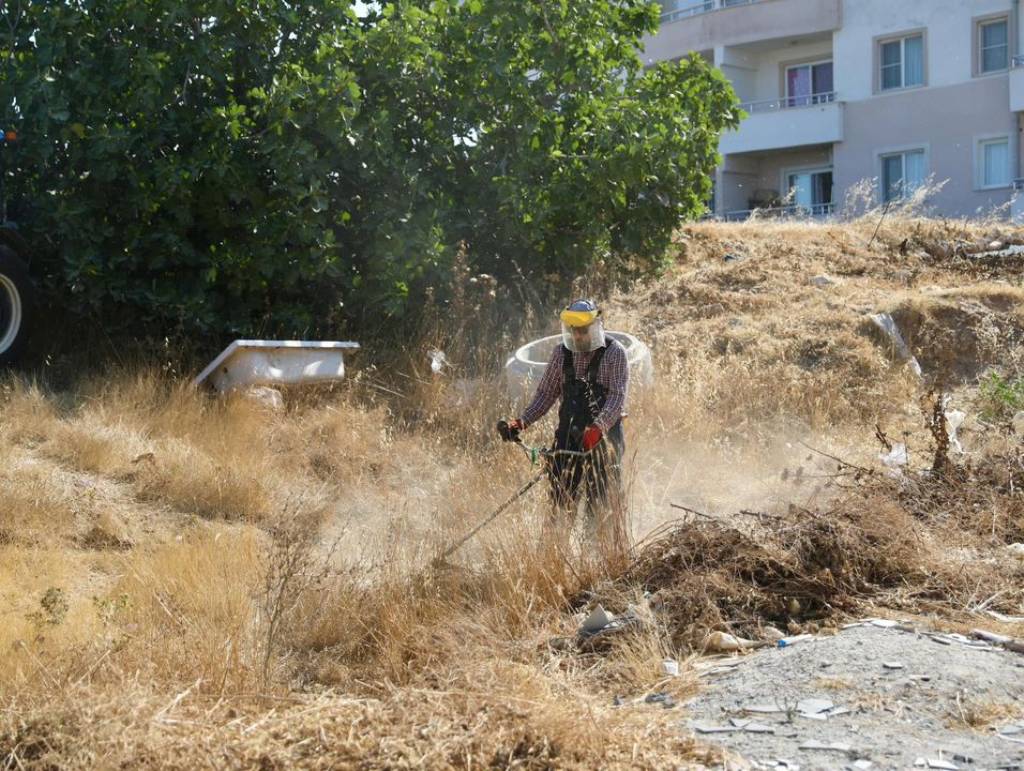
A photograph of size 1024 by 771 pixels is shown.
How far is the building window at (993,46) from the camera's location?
85.8 feet

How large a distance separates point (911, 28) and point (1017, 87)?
287 centimetres

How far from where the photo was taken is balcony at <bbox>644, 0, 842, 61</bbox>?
28203mm

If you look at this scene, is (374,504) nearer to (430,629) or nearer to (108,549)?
(108,549)

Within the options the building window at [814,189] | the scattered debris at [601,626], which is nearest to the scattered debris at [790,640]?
the scattered debris at [601,626]

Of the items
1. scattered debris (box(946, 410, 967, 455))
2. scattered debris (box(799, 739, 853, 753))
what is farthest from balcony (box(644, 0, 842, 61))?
scattered debris (box(799, 739, 853, 753))

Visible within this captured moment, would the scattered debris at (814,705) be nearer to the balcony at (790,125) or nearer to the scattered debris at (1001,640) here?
the scattered debris at (1001,640)

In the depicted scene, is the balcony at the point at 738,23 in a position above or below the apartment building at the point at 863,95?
above

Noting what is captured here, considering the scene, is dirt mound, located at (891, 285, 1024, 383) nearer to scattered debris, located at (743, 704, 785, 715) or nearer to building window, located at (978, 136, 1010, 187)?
scattered debris, located at (743, 704, 785, 715)

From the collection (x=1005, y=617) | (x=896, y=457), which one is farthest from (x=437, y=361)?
(x=1005, y=617)

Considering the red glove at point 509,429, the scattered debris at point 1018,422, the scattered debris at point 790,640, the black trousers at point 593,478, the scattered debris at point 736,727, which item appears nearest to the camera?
the scattered debris at point 736,727

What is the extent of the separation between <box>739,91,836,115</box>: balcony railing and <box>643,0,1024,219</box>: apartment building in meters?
0.04

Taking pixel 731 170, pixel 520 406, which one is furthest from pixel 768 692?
pixel 731 170

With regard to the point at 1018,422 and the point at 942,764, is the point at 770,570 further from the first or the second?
the point at 1018,422

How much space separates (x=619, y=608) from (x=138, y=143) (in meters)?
6.59
